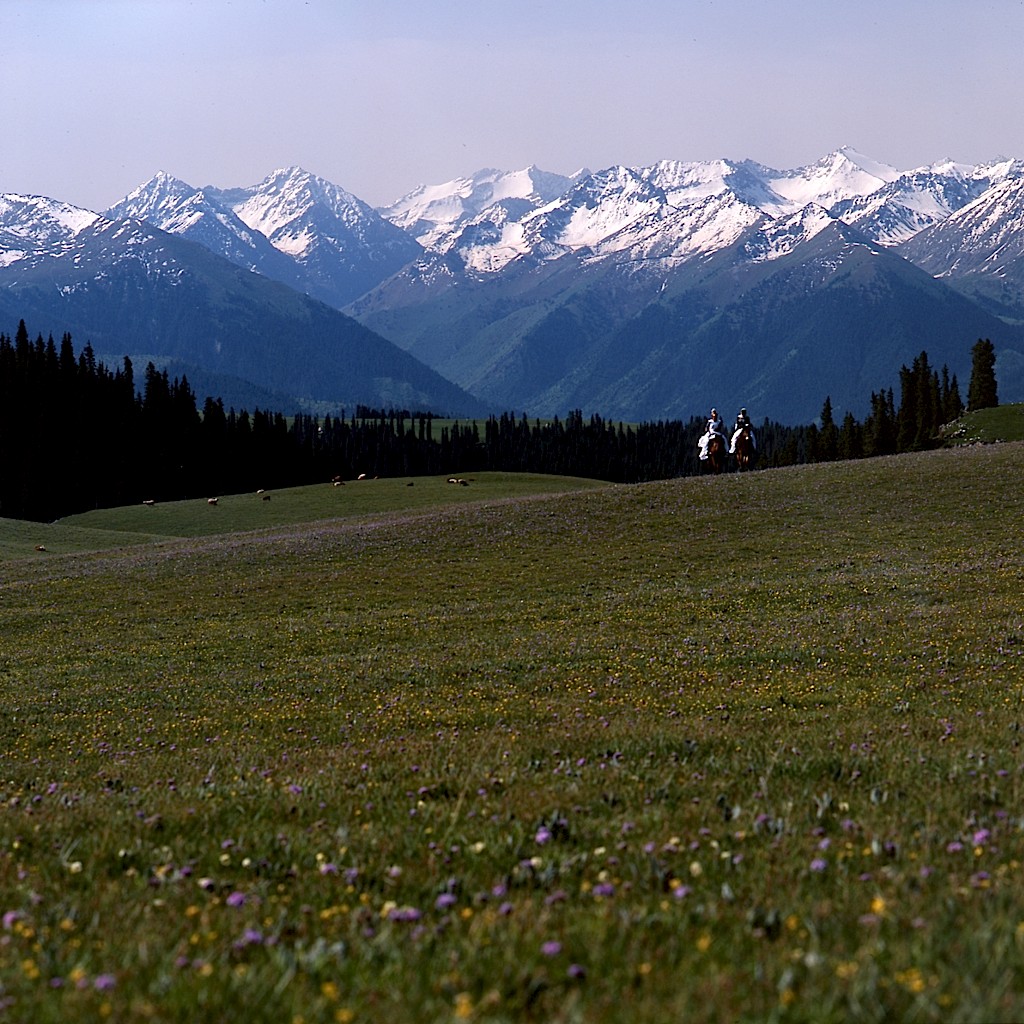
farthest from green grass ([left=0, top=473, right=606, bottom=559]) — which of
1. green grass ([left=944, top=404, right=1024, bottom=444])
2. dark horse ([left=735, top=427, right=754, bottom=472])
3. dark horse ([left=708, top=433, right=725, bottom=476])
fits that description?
green grass ([left=944, top=404, right=1024, bottom=444])

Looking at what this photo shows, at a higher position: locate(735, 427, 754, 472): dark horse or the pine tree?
the pine tree

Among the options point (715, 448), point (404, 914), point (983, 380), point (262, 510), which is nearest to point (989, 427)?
point (983, 380)

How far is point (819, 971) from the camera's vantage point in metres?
5.23

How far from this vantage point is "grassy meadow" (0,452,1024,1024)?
5324 mm

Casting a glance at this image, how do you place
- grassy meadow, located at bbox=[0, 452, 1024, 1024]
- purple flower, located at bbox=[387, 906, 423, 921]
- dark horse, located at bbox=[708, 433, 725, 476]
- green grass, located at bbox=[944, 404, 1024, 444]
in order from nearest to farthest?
grassy meadow, located at bbox=[0, 452, 1024, 1024] → purple flower, located at bbox=[387, 906, 423, 921] → dark horse, located at bbox=[708, 433, 725, 476] → green grass, located at bbox=[944, 404, 1024, 444]

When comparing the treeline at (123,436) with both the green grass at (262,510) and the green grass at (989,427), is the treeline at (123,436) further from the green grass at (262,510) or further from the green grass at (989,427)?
the green grass at (262,510)

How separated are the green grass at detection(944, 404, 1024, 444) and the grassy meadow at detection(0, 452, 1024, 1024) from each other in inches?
Answer: 3209

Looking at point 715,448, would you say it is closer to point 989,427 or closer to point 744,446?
point 744,446

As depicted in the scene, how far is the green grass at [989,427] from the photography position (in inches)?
4235

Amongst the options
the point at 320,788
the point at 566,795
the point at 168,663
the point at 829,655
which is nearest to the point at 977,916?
the point at 566,795

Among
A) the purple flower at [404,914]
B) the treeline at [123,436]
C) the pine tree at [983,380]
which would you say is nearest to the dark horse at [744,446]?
the purple flower at [404,914]

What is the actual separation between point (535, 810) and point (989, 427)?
389ft

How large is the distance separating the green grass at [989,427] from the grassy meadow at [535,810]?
8152 centimetres

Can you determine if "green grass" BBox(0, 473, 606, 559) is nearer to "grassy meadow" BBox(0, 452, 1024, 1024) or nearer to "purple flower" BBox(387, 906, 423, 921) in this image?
"grassy meadow" BBox(0, 452, 1024, 1024)
